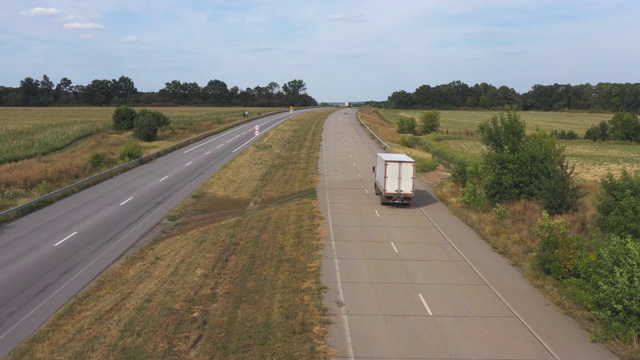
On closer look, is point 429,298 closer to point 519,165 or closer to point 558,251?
point 558,251

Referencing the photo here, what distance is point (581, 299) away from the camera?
15.1m

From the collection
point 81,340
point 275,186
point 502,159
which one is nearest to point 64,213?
point 275,186

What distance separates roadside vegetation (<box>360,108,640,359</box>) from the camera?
13.0m

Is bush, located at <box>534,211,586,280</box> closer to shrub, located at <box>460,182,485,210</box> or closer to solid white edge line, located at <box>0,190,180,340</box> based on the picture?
shrub, located at <box>460,182,485,210</box>

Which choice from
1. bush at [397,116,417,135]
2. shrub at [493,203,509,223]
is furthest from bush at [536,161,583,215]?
bush at [397,116,417,135]

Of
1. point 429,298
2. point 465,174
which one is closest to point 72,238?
point 429,298

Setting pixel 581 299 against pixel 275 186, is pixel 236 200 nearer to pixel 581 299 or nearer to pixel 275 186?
pixel 275 186

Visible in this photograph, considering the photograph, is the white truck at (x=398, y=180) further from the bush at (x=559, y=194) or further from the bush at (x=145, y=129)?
the bush at (x=145, y=129)

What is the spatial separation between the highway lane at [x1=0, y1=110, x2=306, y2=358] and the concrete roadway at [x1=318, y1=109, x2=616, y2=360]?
27.3 feet

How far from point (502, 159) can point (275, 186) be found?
15.4 m

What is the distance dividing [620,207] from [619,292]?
7.29 metres

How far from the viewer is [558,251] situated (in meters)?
17.3

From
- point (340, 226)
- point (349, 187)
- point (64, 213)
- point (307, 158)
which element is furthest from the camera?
point (307, 158)

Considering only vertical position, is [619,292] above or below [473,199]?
above
